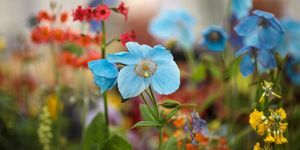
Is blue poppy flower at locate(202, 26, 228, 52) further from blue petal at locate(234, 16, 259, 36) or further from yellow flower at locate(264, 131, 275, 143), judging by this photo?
yellow flower at locate(264, 131, 275, 143)

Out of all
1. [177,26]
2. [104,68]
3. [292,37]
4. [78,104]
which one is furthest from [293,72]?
[104,68]

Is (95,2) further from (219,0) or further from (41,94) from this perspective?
(219,0)

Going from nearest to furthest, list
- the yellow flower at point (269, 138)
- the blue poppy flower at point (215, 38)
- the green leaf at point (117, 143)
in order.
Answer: the yellow flower at point (269, 138)
the green leaf at point (117, 143)
the blue poppy flower at point (215, 38)

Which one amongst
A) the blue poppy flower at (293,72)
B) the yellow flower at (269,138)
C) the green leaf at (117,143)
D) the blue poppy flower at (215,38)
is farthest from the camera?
the blue poppy flower at (293,72)

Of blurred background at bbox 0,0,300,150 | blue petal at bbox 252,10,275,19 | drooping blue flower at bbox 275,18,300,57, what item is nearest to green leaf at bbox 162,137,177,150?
blurred background at bbox 0,0,300,150

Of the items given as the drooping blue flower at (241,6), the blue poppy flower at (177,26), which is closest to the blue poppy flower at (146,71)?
the drooping blue flower at (241,6)

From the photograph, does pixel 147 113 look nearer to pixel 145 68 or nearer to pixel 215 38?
pixel 145 68

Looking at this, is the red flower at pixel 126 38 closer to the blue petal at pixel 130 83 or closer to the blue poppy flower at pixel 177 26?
the blue petal at pixel 130 83

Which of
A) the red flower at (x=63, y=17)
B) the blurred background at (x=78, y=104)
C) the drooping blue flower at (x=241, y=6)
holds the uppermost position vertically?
the drooping blue flower at (x=241, y=6)
